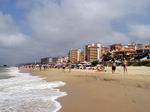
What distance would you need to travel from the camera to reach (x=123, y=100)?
10547 millimetres

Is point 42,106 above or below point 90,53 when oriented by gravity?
below

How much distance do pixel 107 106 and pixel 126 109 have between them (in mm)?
916

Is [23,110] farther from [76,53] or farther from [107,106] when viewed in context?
[76,53]

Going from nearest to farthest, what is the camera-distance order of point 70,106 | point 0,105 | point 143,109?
point 143,109, point 70,106, point 0,105

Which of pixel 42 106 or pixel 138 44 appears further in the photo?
pixel 138 44

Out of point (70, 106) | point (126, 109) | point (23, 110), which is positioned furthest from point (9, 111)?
point (126, 109)

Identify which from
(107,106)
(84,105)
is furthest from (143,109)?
(84,105)

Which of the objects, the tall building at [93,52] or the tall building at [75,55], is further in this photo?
the tall building at [75,55]

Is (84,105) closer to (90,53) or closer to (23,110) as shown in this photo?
(23,110)

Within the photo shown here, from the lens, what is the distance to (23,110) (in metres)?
10.1

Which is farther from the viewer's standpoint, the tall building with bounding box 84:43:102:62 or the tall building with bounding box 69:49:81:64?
the tall building with bounding box 69:49:81:64

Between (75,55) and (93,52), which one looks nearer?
(93,52)

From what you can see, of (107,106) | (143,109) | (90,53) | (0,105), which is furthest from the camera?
(90,53)

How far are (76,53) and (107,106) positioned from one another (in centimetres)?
16954
